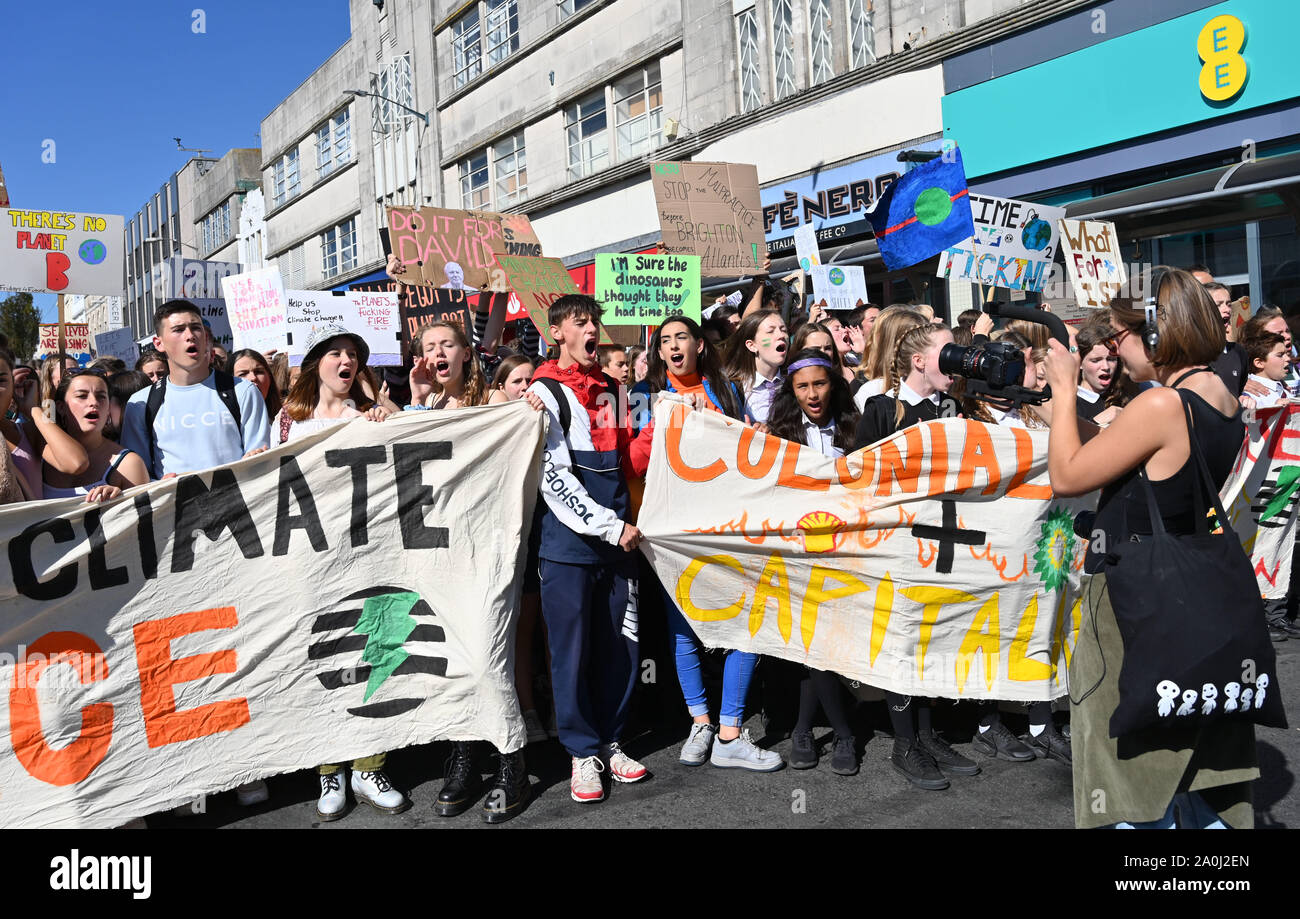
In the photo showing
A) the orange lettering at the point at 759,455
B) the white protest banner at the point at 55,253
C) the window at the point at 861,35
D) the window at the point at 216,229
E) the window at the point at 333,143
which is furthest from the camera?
the window at the point at 216,229

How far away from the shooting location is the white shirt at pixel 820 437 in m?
4.50

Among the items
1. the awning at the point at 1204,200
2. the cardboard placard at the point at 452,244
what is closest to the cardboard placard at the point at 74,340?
the cardboard placard at the point at 452,244

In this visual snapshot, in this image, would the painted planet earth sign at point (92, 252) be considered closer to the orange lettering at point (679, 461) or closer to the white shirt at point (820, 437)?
the orange lettering at point (679, 461)

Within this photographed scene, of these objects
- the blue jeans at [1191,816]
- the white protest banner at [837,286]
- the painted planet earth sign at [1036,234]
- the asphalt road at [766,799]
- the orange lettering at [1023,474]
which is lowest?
the asphalt road at [766,799]

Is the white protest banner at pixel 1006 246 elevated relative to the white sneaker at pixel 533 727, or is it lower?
elevated

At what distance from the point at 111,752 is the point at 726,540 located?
8.14 ft

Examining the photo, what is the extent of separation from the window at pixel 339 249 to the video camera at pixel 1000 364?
101ft

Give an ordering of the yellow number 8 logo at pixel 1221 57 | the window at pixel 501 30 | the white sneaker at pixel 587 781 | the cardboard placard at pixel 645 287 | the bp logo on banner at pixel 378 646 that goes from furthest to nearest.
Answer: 1. the window at pixel 501 30
2. the yellow number 8 logo at pixel 1221 57
3. the cardboard placard at pixel 645 287
4. the white sneaker at pixel 587 781
5. the bp logo on banner at pixel 378 646

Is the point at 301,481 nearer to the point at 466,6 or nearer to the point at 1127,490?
the point at 1127,490

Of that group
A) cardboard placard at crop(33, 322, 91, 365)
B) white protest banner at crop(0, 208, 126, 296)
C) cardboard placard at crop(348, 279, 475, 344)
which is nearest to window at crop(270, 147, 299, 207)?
cardboard placard at crop(33, 322, 91, 365)

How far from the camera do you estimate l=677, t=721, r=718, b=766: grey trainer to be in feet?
14.5

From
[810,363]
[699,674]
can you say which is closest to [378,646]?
[699,674]

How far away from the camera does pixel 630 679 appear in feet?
14.4

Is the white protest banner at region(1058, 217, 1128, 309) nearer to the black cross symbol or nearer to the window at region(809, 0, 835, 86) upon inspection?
the black cross symbol
